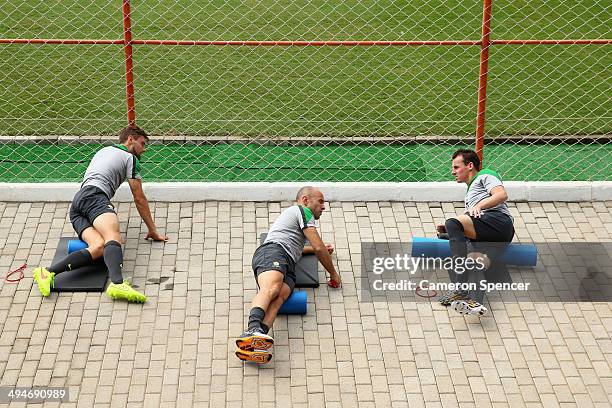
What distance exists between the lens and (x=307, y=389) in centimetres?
754

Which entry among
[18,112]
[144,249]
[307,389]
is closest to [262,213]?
[144,249]

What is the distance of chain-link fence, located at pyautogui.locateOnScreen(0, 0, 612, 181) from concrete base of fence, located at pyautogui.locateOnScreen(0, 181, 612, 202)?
0.48 m

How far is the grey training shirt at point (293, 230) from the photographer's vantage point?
28.3ft

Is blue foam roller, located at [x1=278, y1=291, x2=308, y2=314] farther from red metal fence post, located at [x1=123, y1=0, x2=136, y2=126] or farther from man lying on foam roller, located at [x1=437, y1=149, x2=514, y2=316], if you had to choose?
red metal fence post, located at [x1=123, y1=0, x2=136, y2=126]

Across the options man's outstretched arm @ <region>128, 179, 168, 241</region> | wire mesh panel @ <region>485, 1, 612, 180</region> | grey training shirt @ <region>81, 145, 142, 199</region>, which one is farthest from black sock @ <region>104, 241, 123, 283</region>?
wire mesh panel @ <region>485, 1, 612, 180</region>

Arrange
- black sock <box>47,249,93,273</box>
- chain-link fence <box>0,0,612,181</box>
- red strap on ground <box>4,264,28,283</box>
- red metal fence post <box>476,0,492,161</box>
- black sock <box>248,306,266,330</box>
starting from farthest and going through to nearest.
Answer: chain-link fence <box>0,0,612,181</box>
red metal fence post <box>476,0,492,161</box>
red strap on ground <box>4,264,28,283</box>
black sock <box>47,249,93,273</box>
black sock <box>248,306,266,330</box>

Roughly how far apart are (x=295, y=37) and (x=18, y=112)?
4387mm

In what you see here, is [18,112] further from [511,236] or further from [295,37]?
[511,236]

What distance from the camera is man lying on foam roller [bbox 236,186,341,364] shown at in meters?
7.70

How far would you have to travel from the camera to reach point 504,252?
9039 millimetres

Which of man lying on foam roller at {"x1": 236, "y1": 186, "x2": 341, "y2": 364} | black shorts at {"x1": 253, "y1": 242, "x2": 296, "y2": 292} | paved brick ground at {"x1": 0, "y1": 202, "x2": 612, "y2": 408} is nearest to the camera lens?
paved brick ground at {"x1": 0, "y1": 202, "x2": 612, "y2": 408}

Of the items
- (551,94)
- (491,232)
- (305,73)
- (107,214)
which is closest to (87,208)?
(107,214)

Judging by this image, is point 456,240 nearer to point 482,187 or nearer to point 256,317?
point 482,187

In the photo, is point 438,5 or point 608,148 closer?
point 608,148
